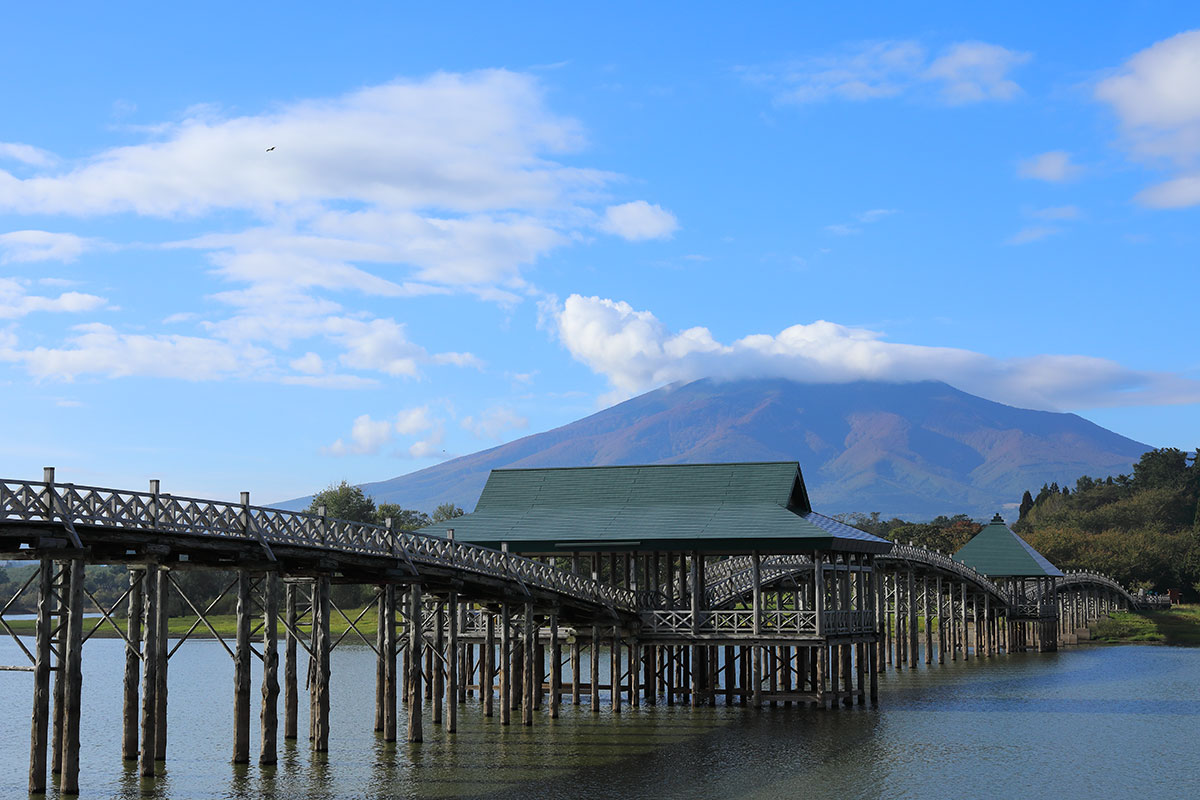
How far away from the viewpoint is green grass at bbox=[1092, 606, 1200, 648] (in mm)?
101812

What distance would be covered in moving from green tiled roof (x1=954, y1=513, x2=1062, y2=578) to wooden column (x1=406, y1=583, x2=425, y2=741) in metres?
61.2

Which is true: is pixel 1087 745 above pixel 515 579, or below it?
below

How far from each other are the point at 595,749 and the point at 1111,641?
7611 cm

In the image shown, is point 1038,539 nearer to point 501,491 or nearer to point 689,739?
point 501,491

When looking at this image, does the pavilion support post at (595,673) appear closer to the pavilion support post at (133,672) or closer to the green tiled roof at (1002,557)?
the pavilion support post at (133,672)

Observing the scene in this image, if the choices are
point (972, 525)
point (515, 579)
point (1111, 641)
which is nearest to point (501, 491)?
point (515, 579)

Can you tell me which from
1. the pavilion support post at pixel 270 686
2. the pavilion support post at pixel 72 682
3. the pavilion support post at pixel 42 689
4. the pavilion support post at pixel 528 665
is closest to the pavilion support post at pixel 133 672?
the pavilion support post at pixel 270 686

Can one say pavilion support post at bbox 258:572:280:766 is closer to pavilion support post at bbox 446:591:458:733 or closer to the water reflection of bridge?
the water reflection of bridge

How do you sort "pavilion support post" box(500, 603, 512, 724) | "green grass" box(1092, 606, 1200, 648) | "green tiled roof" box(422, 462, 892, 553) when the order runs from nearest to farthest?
"pavilion support post" box(500, 603, 512, 724) < "green tiled roof" box(422, 462, 892, 553) < "green grass" box(1092, 606, 1200, 648)

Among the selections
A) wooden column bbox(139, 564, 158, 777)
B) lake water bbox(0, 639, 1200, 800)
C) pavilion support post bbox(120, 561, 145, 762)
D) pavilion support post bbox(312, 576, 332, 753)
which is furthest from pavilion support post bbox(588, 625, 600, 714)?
wooden column bbox(139, 564, 158, 777)

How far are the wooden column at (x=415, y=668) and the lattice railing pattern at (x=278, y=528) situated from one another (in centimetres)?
147

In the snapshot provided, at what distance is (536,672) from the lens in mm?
53219

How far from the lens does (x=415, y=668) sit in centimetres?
4178

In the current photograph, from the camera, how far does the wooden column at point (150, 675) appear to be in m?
32.2
